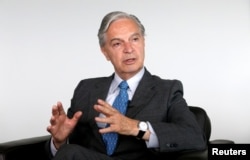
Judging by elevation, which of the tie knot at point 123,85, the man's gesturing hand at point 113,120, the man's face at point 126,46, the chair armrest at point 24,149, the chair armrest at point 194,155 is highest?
the man's face at point 126,46

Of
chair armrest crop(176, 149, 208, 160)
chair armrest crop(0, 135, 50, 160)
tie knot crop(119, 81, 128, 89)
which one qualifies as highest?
tie knot crop(119, 81, 128, 89)

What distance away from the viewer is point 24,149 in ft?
6.56

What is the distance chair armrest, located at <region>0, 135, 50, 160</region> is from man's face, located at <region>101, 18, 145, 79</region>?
599mm

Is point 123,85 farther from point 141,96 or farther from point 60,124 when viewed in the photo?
point 60,124

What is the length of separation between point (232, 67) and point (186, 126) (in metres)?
1.43

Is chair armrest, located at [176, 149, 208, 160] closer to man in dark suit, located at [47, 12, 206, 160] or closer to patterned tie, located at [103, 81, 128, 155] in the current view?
man in dark suit, located at [47, 12, 206, 160]

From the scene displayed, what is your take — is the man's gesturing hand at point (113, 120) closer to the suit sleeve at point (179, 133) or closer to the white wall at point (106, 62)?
the suit sleeve at point (179, 133)

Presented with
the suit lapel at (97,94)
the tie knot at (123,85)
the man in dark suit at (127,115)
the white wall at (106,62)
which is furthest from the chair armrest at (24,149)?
the white wall at (106,62)

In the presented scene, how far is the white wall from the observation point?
119 inches

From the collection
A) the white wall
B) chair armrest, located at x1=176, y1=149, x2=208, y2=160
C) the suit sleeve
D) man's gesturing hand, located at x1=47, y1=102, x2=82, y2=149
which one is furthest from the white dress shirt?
the white wall

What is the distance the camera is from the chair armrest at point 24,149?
1.92 m

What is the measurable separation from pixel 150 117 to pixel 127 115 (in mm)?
117

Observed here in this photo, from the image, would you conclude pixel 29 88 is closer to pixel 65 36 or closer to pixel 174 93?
pixel 65 36

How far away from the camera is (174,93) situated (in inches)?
76.1
